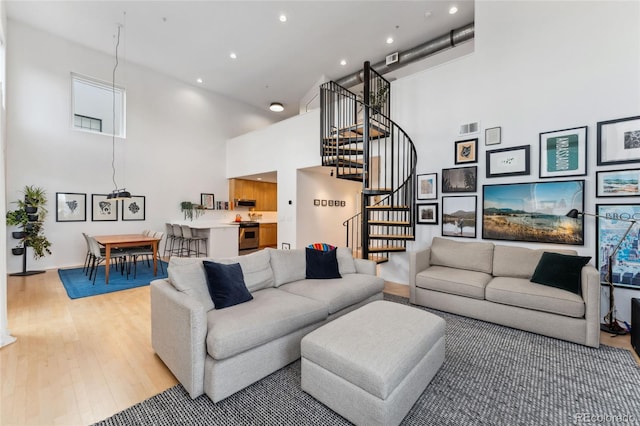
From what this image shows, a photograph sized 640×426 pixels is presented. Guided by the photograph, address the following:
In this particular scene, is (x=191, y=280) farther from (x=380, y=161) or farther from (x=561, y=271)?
(x=380, y=161)

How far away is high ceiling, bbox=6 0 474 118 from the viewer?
5176 millimetres

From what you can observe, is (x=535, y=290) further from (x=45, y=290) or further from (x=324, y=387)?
(x=45, y=290)

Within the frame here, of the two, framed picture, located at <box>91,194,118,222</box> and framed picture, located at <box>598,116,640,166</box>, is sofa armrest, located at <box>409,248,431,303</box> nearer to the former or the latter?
framed picture, located at <box>598,116,640,166</box>

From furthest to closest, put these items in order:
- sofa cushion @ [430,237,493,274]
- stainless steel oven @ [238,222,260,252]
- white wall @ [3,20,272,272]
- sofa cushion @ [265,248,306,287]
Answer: stainless steel oven @ [238,222,260,252]
white wall @ [3,20,272,272]
sofa cushion @ [430,237,493,274]
sofa cushion @ [265,248,306,287]

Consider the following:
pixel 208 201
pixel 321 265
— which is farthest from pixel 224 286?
pixel 208 201

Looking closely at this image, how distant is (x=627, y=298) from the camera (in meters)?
3.22

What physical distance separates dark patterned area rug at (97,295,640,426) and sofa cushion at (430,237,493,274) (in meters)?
1.34

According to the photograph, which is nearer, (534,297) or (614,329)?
(534,297)

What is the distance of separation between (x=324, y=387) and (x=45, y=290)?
517 cm

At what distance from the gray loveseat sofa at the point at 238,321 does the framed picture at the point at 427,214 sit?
2169 mm

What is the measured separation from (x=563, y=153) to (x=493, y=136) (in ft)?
2.82

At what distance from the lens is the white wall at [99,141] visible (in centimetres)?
575

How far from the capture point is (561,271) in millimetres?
3047

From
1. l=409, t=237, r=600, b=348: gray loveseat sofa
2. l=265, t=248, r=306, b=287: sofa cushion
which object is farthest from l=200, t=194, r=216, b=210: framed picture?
l=409, t=237, r=600, b=348: gray loveseat sofa
